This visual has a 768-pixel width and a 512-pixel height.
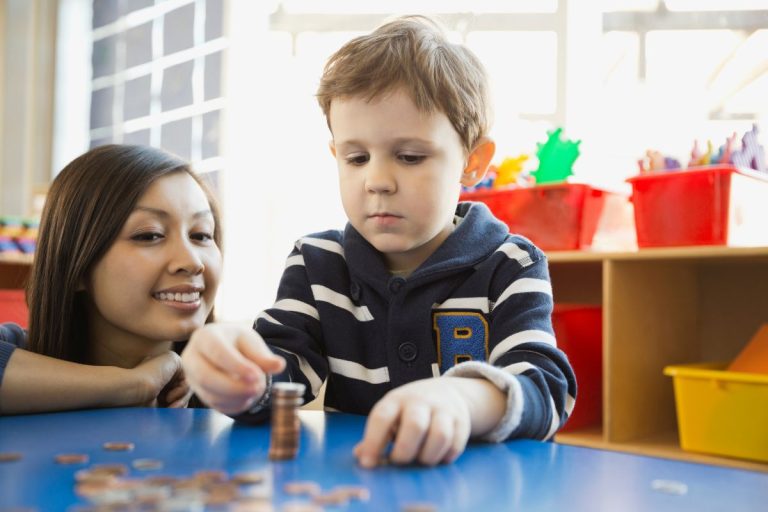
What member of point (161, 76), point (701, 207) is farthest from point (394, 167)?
point (161, 76)

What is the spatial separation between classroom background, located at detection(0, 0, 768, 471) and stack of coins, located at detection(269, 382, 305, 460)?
77cm

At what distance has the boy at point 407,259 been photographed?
3.25 ft

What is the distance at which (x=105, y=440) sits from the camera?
2.34ft

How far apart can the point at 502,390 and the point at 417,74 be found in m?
0.46

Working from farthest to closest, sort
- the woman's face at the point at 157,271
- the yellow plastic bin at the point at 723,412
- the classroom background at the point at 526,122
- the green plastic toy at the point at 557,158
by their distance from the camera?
the green plastic toy at the point at 557,158 → the classroom background at the point at 526,122 → the yellow plastic bin at the point at 723,412 → the woman's face at the point at 157,271

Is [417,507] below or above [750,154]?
below

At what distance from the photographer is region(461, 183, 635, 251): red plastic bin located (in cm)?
204

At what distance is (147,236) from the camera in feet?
4.11

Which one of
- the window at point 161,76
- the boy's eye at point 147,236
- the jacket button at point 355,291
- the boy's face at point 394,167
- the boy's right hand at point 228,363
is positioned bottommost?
the boy's right hand at point 228,363

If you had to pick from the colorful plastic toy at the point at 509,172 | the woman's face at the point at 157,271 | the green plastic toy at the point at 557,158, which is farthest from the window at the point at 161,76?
the woman's face at the point at 157,271

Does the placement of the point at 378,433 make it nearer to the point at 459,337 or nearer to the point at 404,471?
the point at 404,471

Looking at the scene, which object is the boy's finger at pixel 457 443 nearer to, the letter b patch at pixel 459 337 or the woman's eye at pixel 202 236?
the letter b patch at pixel 459 337

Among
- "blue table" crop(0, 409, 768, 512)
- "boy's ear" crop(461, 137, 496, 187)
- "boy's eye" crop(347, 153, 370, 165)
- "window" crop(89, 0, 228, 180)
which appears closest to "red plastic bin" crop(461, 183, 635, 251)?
"boy's ear" crop(461, 137, 496, 187)

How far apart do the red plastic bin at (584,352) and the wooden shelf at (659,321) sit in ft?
0.18
